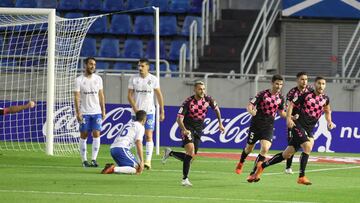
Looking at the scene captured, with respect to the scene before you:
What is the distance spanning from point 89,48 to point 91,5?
1733 millimetres

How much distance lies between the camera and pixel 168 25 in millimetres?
33375

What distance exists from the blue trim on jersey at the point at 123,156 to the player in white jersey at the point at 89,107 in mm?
1949

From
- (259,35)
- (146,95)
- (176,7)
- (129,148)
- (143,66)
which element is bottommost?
(129,148)

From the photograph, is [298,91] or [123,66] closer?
[298,91]

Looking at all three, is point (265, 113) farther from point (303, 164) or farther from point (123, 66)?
point (123, 66)

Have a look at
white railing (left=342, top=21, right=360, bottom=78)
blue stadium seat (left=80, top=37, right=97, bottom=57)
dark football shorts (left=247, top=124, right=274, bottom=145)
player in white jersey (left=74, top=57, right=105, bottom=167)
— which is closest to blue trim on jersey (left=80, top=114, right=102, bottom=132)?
player in white jersey (left=74, top=57, right=105, bottom=167)

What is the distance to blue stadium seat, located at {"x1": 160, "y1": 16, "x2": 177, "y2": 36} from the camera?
33.2 meters

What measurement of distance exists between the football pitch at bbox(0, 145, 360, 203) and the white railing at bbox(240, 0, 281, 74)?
26.4 ft

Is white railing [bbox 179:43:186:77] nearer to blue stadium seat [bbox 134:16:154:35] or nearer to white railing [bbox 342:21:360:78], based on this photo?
blue stadium seat [bbox 134:16:154:35]

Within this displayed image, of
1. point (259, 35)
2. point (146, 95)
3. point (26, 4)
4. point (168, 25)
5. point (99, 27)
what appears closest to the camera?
point (146, 95)

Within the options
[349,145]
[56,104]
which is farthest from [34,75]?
[349,145]

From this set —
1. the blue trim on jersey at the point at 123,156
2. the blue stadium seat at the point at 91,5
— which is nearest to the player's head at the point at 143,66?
the blue trim on jersey at the point at 123,156

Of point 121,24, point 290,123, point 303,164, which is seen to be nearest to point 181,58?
point 121,24

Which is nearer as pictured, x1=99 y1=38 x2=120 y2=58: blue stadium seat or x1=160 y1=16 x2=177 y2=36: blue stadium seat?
x1=99 y1=38 x2=120 y2=58: blue stadium seat
